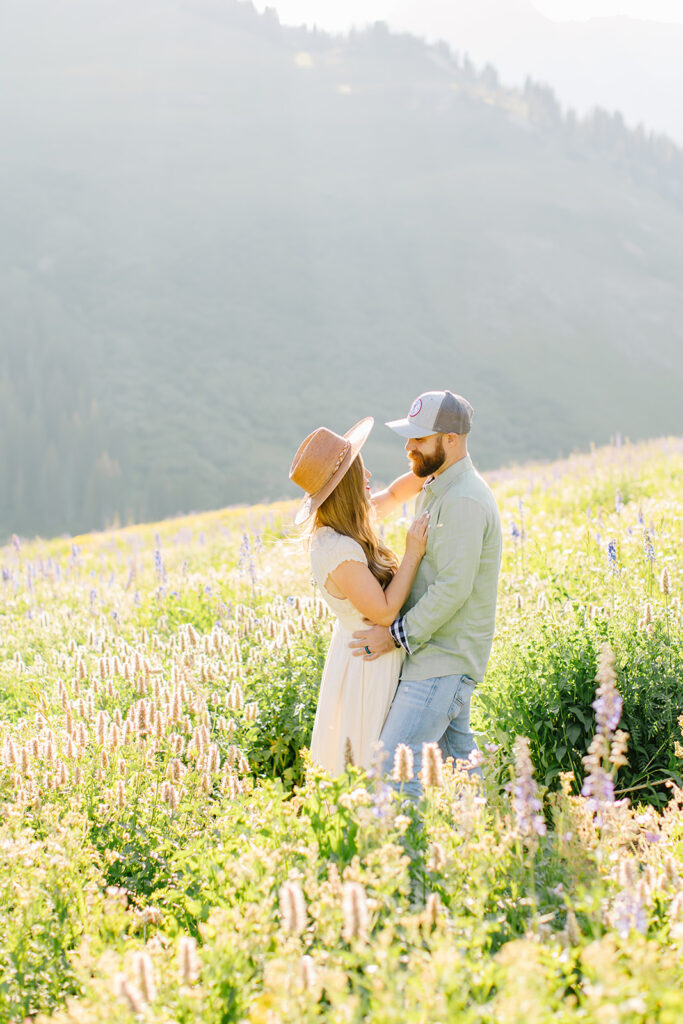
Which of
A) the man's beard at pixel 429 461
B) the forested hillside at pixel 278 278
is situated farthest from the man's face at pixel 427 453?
the forested hillside at pixel 278 278

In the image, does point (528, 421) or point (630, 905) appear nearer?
point (630, 905)

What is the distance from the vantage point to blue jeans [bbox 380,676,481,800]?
4070 mm

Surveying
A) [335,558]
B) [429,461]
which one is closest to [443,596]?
[335,558]

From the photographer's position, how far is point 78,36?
194m

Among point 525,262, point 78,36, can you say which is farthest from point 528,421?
point 78,36

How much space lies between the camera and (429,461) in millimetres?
4223

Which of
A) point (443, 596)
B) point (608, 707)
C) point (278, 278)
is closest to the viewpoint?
point (608, 707)

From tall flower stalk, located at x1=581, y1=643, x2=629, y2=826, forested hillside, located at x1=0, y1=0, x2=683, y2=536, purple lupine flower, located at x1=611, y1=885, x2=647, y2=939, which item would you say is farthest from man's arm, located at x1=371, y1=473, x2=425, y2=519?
forested hillside, located at x1=0, y1=0, x2=683, y2=536

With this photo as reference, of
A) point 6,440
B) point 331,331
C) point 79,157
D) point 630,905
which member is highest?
point 79,157

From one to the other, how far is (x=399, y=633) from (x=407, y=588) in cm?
23

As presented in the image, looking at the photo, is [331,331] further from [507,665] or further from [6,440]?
[507,665]

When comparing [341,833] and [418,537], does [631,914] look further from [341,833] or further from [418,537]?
[418,537]

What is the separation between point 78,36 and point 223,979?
755 feet

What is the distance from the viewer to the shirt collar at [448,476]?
4.20 metres
